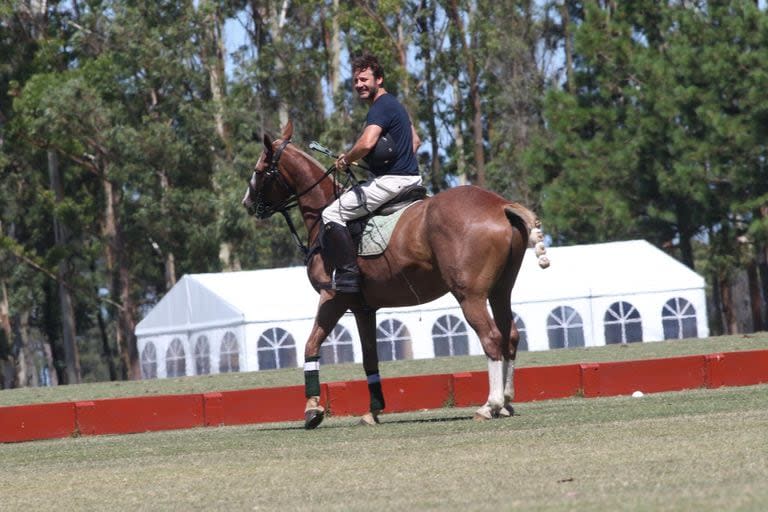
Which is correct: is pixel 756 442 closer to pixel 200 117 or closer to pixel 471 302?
pixel 471 302

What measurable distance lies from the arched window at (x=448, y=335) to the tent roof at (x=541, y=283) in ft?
1.83

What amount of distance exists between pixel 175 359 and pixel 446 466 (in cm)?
3717

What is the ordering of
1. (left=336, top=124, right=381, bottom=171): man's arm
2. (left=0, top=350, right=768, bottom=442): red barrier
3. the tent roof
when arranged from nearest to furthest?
(left=336, top=124, right=381, bottom=171): man's arm, (left=0, top=350, right=768, bottom=442): red barrier, the tent roof

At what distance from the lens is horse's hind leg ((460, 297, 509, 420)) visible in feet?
41.8

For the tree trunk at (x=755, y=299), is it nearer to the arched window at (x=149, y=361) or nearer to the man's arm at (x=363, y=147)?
the arched window at (x=149, y=361)

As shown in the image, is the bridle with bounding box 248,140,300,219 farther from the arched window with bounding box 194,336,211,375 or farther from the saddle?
the arched window with bounding box 194,336,211,375

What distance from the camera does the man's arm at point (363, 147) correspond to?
13.1 m

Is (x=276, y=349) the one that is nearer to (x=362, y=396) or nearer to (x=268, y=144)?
(x=362, y=396)

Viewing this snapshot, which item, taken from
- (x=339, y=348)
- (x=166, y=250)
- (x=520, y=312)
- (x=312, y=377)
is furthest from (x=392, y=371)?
(x=166, y=250)

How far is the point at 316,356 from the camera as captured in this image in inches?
548

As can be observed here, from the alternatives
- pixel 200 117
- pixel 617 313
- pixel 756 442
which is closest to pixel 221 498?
pixel 756 442

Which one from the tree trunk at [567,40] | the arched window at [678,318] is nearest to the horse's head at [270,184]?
the arched window at [678,318]

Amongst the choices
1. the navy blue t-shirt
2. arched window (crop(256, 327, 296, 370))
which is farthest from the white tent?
the navy blue t-shirt

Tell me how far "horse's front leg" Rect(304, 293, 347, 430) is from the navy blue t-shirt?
1.25 metres
